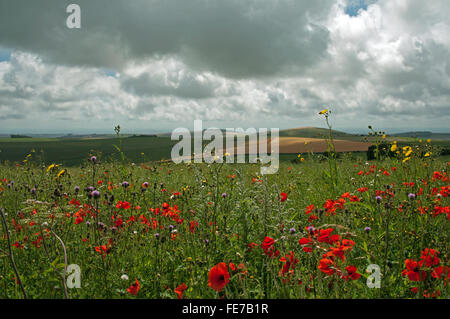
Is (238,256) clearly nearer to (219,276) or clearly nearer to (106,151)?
(219,276)

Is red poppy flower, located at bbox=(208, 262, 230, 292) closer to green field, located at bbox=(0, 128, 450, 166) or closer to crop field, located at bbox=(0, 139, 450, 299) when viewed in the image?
crop field, located at bbox=(0, 139, 450, 299)

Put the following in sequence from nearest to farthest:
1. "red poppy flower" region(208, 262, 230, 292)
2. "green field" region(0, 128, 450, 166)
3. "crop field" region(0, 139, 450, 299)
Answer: "red poppy flower" region(208, 262, 230, 292), "crop field" region(0, 139, 450, 299), "green field" region(0, 128, 450, 166)

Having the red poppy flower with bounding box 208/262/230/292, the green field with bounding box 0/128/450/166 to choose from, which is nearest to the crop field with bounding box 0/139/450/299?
the red poppy flower with bounding box 208/262/230/292

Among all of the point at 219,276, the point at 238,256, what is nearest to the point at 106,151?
the point at 238,256

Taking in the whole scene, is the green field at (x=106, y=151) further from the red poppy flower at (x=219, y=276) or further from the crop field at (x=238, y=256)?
the red poppy flower at (x=219, y=276)

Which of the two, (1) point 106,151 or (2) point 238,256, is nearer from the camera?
(2) point 238,256

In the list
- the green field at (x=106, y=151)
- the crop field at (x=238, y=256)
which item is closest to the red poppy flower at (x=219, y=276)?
the crop field at (x=238, y=256)

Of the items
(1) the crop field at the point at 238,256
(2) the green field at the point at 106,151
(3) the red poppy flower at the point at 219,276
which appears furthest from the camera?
(2) the green field at the point at 106,151

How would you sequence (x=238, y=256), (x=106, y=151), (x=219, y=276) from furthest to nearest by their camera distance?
(x=106, y=151), (x=238, y=256), (x=219, y=276)

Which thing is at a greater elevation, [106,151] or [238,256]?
[106,151]

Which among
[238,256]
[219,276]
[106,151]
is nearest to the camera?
[219,276]

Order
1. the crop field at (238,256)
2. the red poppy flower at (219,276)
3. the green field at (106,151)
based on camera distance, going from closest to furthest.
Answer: the red poppy flower at (219,276), the crop field at (238,256), the green field at (106,151)
